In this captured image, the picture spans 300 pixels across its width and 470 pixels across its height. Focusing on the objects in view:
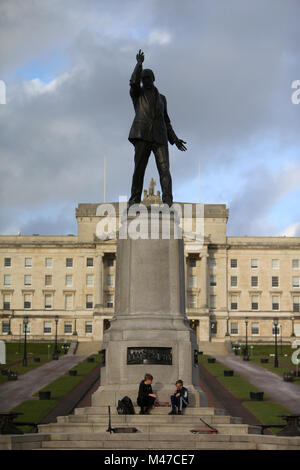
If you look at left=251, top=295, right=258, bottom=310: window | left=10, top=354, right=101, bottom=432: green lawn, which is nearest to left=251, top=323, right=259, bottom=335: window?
left=251, top=295, right=258, bottom=310: window

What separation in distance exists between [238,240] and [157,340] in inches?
4086

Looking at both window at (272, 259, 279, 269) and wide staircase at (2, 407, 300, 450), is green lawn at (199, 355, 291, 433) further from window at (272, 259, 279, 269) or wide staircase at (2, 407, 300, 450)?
window at (272, 259, 279, 269)

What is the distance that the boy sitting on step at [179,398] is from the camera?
18.5m

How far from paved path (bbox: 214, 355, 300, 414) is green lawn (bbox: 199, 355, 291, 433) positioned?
621mm

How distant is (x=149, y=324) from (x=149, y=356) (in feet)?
2.84

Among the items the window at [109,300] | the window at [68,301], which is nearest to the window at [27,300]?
the window at [68,301]

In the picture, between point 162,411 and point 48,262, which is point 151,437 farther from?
point 48,262

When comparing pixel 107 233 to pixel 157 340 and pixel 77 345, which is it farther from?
pixel 157 340

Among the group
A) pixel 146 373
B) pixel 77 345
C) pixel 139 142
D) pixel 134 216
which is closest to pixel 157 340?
pixel 146 373

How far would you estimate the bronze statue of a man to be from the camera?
21.5 m

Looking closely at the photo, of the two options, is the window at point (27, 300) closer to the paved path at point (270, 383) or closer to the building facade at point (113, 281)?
the building facade at point (113, 281)

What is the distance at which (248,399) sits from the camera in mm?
41656

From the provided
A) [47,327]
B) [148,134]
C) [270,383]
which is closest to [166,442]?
[148,134]
